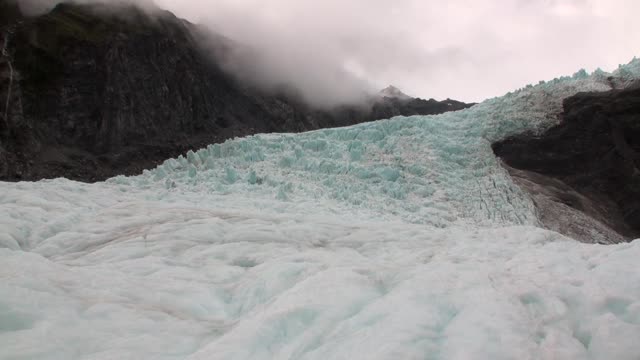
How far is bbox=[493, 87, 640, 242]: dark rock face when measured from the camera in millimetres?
32875

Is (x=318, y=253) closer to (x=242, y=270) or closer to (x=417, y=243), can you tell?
(x=242, y=270)

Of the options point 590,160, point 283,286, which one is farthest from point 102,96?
point 283,286

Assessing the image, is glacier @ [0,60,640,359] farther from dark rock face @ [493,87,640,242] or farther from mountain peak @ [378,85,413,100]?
mountain peak @ [378,85,413,100]

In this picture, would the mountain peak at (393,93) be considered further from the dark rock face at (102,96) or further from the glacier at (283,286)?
the glacier at (283,286)

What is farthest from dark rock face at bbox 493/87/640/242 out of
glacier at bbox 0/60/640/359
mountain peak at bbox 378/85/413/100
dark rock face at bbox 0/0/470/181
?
mountain peak at bbox 378/85/413/100

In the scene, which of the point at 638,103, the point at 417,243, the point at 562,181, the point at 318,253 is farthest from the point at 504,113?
the point at 318,253

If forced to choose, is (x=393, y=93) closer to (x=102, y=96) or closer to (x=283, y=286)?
(x=102, y=96)

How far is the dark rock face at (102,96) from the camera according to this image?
50312 millimetres

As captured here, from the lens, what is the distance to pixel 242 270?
11734 mm

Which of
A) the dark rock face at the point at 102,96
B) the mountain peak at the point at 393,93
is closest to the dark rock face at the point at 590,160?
the dark rock face at the point at 102,96

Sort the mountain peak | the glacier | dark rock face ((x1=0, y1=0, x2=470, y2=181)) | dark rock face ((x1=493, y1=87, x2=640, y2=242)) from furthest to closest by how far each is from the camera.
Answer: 1. the mountain peak
2. dark rock face ((x1=0, y1=0, x2=470, y2=181))
3. dark rock face ((x1=493, y1=87, x2=640, y2=242))
4. the glacier

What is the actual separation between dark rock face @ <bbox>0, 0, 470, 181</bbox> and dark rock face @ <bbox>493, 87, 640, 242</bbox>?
119ft

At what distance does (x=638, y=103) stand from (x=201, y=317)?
134ft

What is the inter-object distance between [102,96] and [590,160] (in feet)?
154
